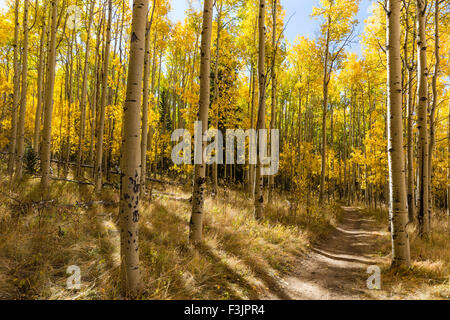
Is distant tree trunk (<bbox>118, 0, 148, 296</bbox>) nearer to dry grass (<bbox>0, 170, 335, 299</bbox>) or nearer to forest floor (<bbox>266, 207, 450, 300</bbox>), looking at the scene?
dry grass (<bbox>0, 170, 335, 299</bbox>)

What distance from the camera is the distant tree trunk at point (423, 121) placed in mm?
5454

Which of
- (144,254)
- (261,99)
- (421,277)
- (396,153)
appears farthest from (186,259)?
(261,99)

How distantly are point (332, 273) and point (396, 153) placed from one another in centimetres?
251

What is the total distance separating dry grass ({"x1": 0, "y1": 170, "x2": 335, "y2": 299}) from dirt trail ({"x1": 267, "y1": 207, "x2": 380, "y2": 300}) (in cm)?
28

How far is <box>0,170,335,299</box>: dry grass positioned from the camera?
106 inches

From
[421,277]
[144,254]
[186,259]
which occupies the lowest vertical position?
[421,277]

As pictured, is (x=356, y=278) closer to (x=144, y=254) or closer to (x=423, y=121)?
(x=144, y=254)

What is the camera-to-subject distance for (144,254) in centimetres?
363

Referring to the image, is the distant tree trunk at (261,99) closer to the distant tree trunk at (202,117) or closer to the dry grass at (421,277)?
the distant tree trunk at (202,117)

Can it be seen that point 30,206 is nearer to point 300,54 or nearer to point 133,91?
point 133,91

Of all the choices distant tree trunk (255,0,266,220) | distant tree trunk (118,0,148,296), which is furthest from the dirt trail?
distant tree trunk (118,0,148,296)

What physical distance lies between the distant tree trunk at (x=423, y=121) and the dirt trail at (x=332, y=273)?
1428mm

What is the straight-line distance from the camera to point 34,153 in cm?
893
